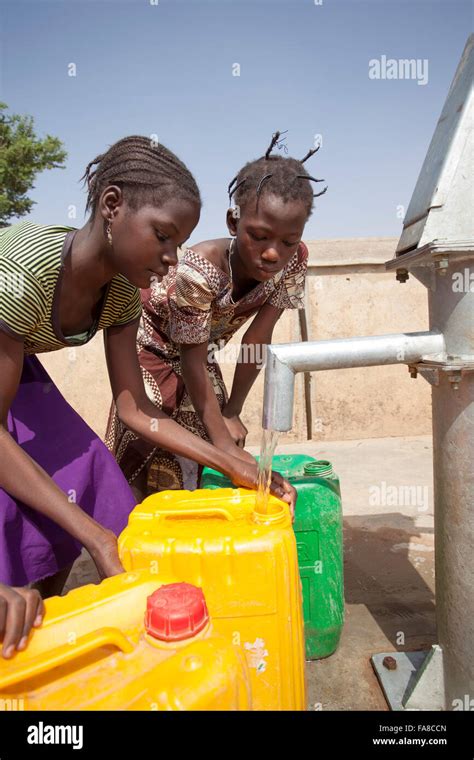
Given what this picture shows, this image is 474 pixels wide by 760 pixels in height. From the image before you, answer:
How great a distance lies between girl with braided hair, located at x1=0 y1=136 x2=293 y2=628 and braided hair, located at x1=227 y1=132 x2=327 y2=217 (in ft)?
1.45

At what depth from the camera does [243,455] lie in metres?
1.97

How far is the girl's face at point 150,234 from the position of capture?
4.72 feet

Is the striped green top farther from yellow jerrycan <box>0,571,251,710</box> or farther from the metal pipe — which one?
yellow jerrycan <box>0,571,251,710</box>

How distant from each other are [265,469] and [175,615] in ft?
2.23

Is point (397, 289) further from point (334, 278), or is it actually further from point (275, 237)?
point (275, 237)

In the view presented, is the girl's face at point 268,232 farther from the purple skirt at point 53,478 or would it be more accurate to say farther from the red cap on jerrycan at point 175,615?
the red cap on jerrycan at point 175,615

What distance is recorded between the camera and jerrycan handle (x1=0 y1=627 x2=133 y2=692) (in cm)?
87

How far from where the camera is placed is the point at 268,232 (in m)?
1.92

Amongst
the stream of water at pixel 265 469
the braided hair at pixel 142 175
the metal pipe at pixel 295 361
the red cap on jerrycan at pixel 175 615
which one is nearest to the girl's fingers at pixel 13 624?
the red cap on jerrycan at pixel 175 615

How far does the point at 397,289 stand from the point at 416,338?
4.22 m

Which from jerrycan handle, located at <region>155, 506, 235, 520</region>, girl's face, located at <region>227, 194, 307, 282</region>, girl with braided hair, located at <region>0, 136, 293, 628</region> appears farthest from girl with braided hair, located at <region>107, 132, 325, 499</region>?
jerrycan handle, located at <region>155, 506, 235, 520</region>

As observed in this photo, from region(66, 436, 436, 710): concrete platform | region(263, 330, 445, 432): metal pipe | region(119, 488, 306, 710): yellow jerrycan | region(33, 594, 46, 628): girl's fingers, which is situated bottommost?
region(66, 436, 436, 710): concrete platform

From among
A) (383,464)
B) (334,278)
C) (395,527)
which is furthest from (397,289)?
(395,527)
